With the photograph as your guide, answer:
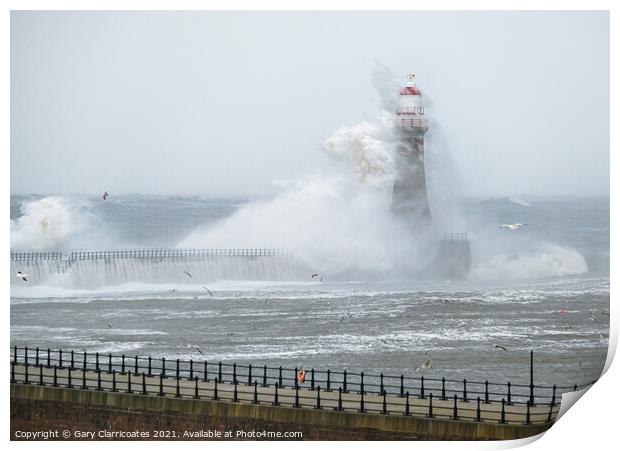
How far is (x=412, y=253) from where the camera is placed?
2230cm

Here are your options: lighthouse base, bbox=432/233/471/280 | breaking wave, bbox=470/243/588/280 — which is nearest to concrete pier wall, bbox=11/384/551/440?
breaking wave, bbox=470/243/588/280

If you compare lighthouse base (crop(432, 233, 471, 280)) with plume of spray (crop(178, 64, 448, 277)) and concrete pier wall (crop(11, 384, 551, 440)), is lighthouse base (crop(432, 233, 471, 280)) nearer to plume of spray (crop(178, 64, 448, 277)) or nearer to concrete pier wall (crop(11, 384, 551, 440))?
plume of spray (crop(178, 64, 448, 277))

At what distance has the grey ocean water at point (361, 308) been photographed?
20797mm

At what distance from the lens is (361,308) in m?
21.5

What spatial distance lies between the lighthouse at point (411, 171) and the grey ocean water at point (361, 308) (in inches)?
30.3

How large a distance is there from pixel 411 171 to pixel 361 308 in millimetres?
2145

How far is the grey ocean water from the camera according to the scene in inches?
819

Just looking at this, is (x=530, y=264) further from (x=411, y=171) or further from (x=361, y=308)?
(x=361, y=308)

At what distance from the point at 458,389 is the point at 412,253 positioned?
243 centimetres

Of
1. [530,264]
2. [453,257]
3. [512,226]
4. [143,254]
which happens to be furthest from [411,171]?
[143,254]

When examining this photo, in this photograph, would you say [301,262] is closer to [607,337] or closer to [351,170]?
[351,170]

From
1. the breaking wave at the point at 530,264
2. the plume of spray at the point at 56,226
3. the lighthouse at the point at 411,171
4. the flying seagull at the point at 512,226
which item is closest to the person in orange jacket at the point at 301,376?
the breaking wave at the point at 530,264

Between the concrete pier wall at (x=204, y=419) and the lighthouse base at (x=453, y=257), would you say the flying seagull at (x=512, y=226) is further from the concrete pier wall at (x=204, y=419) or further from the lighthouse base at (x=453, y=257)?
the concrete pier wall at (x=204, y=419)
